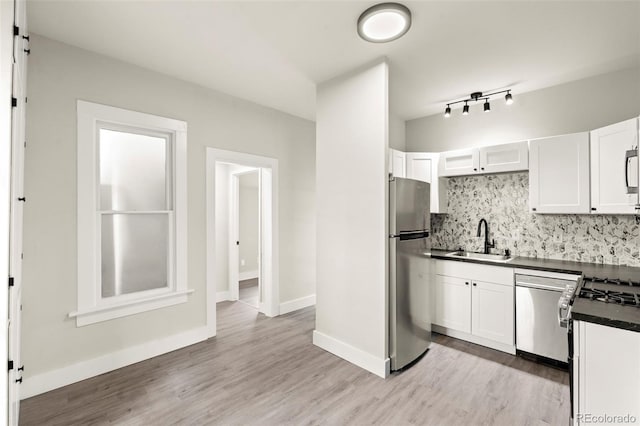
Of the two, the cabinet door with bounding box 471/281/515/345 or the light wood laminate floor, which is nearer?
the light wood laminate floor

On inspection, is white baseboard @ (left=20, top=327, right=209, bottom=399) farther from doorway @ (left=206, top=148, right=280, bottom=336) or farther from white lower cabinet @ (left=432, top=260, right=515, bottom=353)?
white lower cabinet @ (left=432, top=260, right=515, bottom=353)

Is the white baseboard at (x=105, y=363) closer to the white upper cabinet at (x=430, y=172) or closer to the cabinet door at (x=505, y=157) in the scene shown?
the white upper cabinet at (x=430, y=172)

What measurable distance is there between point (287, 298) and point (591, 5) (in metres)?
4.15

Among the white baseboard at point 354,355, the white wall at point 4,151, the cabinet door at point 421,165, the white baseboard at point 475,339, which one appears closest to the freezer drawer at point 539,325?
the white baseboard at point 475,339

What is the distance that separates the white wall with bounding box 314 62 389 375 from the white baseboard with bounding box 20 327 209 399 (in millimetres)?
1406

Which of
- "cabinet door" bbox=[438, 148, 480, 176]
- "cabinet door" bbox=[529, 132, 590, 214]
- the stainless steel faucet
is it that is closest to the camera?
"cabinet door" bbox=[529, 132, 590, 214]

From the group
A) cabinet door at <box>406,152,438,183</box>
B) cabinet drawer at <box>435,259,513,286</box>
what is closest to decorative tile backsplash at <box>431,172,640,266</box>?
cabinet door at <box>406,152,438,183</box>

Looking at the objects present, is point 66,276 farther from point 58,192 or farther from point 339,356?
point 339,356

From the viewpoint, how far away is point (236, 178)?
16.7 ft

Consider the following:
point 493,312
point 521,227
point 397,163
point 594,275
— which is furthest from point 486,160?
point 493,312

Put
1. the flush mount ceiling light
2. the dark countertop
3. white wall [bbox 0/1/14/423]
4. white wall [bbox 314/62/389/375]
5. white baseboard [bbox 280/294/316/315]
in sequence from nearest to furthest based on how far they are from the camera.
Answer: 1. white wall [bbox 0/1/14/423]
2. the dark countertop
3. the flush mount ceiling light
4. white wall [bbox 314/62/389/375]
5. white baseboard [bbox 280/294/316/315]

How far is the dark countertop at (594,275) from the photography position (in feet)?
4.60

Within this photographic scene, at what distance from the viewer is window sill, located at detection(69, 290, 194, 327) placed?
2570 mm

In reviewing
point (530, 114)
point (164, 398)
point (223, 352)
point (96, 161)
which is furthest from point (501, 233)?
point (96, 161)
